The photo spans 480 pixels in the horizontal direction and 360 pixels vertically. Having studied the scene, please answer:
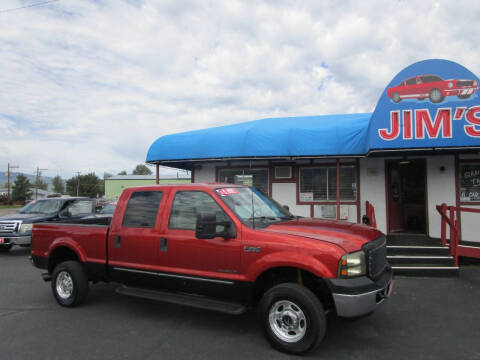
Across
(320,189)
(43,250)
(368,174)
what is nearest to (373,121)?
(368,174)

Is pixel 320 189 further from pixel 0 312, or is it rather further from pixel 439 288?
pixel 0 312

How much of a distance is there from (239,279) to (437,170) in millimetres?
7799

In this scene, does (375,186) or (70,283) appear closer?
(70,283)

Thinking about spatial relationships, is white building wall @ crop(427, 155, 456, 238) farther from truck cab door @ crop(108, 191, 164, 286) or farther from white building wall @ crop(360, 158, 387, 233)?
truck cab door @ crop(108, 191, 164, 286)

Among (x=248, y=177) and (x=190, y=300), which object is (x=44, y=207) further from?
(x=190, y=300)

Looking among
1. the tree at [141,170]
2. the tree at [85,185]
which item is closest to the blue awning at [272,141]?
the tree at [85,185]

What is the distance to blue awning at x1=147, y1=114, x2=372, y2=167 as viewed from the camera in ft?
30.2

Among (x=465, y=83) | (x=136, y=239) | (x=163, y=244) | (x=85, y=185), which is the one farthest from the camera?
(x=85, y=185)

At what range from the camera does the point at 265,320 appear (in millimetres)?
3916

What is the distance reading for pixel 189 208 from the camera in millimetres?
4652

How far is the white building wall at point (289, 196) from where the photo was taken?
1075 centimetres

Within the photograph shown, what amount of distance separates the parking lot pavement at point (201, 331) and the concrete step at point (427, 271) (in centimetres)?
94

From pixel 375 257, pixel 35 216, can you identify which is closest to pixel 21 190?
pixel 35 216

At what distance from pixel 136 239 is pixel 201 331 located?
1.55m
